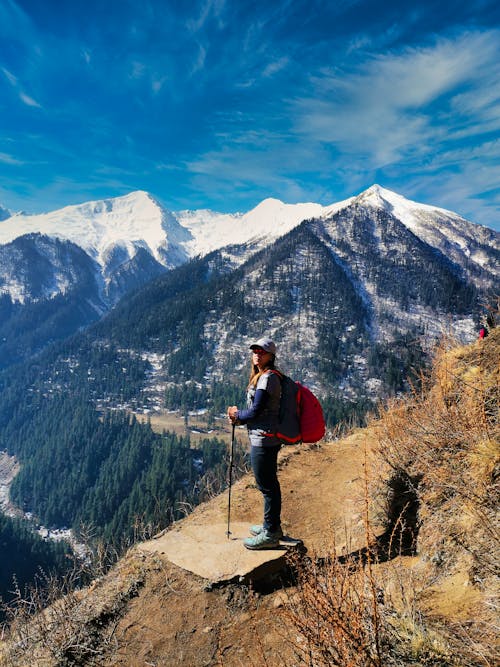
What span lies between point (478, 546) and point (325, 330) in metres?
193

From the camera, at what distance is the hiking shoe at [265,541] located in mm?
4867

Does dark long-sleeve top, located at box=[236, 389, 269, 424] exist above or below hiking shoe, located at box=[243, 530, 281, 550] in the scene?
above

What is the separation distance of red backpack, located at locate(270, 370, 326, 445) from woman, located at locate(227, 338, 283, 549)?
0.29ft

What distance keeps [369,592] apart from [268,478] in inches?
77.1

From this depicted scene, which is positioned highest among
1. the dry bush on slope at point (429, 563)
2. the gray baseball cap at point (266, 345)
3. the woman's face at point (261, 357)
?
the gray baseball cap at point (266, 345)

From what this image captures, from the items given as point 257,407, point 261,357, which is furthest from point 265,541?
point 261,357

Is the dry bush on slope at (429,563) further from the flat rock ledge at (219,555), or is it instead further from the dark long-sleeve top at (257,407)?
the dark long-sleeve top at (257,407)

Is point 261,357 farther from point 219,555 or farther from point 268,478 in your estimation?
point 219,555

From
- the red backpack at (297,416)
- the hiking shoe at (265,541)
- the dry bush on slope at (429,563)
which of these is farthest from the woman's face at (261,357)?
the dry bush on slope at (429,563)

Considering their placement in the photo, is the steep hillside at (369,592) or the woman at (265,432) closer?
the steep hillside at (369,592)

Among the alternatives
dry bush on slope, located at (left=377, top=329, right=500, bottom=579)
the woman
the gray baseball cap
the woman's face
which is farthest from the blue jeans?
dry bush on slope, located at (left=377, top=329, right=500, bottom=579)

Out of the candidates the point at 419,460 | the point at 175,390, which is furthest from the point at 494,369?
the point at 175,390

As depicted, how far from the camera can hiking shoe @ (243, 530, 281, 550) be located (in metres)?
4.87

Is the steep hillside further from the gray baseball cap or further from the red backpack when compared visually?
the gray baseball cap
